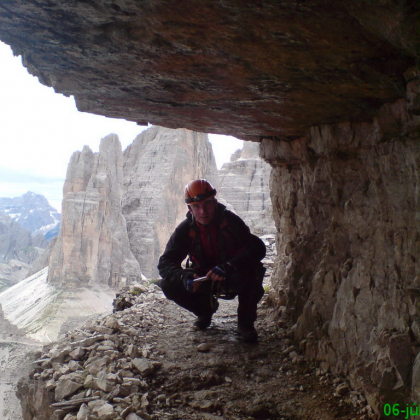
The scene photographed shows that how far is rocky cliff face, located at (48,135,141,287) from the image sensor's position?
140 ft

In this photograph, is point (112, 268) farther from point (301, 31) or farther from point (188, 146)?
point (301, 31)

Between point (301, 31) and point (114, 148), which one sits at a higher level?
point (114, 148)

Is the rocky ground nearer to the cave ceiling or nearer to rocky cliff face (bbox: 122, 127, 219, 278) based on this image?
the cave ceiling

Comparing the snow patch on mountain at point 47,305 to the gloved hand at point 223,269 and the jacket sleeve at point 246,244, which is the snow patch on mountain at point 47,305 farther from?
the gloved hand at point 223,269

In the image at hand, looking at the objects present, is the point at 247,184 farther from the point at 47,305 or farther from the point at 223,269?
the point at 223,269

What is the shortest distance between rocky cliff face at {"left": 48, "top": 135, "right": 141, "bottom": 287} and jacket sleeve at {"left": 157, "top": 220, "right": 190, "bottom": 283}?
40.1 metres

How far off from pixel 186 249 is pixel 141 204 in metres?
45.3

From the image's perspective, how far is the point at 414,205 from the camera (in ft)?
Result: 8.78

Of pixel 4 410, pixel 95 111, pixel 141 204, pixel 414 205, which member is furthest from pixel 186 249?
pixel 141 204

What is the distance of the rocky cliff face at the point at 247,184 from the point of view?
44188mm

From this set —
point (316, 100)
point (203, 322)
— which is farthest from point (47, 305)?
point (316, 100)

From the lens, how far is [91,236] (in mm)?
43469

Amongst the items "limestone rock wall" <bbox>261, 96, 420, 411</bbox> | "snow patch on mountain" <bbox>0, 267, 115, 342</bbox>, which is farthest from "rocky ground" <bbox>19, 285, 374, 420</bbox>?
"snow patch on mountain" <bbox>0, 267, 115, 342</bbox>

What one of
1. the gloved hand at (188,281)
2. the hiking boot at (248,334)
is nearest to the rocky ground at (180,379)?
the hiking boot at (248,334)
